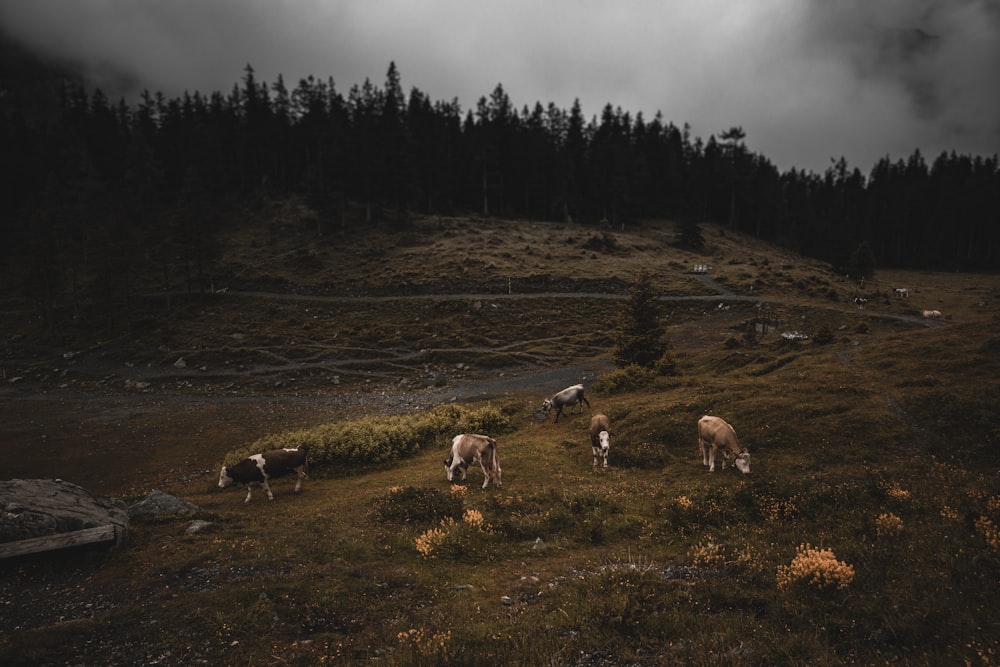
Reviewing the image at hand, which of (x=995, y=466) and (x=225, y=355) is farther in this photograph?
(x=225, y=355)

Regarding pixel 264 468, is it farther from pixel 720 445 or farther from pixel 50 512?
pixel 720 445

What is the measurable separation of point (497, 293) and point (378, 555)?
55.1 metres

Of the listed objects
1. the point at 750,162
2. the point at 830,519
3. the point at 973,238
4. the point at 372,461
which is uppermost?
the point at 750,162

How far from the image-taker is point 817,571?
789 centimetres

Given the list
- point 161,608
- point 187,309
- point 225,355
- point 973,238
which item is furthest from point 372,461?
point 973,238

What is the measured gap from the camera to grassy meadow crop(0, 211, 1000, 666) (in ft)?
23.2

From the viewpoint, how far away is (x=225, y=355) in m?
48.1

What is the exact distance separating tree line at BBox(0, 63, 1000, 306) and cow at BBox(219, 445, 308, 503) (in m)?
77.1

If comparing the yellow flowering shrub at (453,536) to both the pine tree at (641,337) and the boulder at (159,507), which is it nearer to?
the boulder at (159,507)

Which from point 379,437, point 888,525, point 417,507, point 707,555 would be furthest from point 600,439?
point 379,437

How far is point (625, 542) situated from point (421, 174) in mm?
98028

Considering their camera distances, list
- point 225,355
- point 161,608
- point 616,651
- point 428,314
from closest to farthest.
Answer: point 616,651 → point 161,608 → point 225,355 → point 428,314

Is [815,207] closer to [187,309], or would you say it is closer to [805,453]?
[805,453]

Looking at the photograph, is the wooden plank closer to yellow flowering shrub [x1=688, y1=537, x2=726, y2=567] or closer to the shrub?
the shrub
